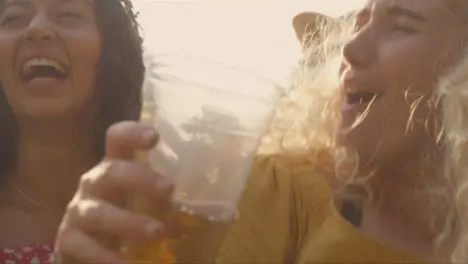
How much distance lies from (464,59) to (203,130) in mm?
382

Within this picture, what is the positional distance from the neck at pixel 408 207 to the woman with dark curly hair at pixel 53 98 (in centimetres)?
28

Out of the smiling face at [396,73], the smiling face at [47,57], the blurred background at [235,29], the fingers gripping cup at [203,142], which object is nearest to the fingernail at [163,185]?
the fingers gripping cup at [203,142]

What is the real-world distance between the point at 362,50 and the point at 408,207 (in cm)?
17

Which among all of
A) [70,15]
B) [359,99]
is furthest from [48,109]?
[359,99]

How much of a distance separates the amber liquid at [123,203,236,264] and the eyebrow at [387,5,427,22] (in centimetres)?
35

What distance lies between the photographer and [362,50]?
88 centimetres

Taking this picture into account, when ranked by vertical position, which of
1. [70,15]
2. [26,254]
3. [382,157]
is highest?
[70,15]

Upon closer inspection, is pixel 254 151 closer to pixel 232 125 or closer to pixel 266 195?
pixel 232 125

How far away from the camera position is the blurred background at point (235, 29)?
0.83 meters

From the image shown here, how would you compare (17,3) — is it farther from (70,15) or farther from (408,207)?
(408,207)

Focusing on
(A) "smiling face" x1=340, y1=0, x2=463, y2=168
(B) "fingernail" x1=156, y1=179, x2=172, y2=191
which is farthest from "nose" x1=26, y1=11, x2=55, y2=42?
(B) "fingernail" x1=156, y1=179, x2=172, y2=191

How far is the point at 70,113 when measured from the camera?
1.03 m

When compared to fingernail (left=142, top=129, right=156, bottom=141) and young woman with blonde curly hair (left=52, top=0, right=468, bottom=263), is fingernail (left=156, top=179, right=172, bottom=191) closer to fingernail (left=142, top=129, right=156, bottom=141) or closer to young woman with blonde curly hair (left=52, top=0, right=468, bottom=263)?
fingernail (left=142, top=129, right=156, bottom=141)

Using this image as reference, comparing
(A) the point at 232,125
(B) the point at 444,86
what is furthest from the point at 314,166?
(A) the point at 232,125
